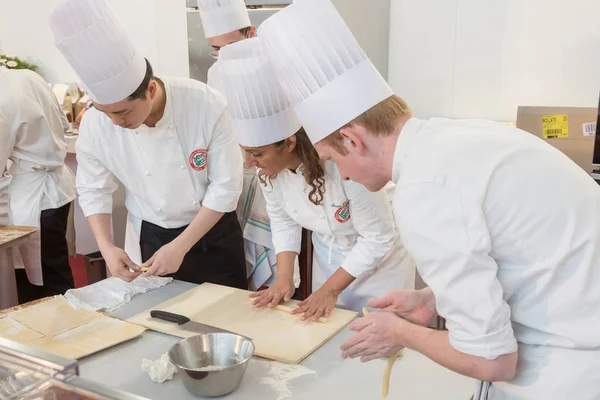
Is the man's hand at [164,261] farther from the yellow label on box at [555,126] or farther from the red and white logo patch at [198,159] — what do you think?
the yellow label on box at [555,126]

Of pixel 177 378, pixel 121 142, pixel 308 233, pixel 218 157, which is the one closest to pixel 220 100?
pixel 218 157

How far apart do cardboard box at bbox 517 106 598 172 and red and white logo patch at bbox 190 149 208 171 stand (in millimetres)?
1551

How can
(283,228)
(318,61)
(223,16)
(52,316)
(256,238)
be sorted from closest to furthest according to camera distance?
(318,61) → (52,316) → (283,228) → (256,238) → (223,16)

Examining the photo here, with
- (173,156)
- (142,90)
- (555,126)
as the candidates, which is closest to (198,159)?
(173,156)

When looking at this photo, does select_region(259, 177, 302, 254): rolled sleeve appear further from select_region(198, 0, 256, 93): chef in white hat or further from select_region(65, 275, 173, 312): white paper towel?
select_region(198, 0, 256, 93): chef in white hat

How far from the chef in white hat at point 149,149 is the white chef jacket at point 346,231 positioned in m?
0.21

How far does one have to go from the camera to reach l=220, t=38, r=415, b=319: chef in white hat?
1441 mm

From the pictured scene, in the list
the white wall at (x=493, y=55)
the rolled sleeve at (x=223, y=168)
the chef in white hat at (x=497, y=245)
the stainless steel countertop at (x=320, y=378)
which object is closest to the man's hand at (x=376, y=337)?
the chef in white hat at (x=497, y=245)

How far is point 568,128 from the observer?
242 centimetres

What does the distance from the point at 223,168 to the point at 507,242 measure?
1.10 metres

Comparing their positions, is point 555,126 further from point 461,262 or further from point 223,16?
point 461,262

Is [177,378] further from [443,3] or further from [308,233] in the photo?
[443,3]

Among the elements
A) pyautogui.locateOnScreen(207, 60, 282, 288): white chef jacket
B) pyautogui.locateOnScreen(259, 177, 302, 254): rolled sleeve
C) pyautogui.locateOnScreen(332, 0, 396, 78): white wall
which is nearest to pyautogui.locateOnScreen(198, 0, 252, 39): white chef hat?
pyautogui.locateOnScreen(207, 60, 282, 288): white chef jacket

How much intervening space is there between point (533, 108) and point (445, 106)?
571mm
